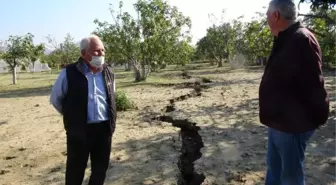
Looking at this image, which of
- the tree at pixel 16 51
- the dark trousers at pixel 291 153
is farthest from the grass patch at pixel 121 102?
the tree at pixel 16 51

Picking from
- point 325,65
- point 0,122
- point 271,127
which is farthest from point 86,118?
point 325,65

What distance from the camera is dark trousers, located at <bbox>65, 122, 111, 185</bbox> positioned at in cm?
297

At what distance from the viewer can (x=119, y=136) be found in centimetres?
605

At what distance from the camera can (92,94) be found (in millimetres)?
2973

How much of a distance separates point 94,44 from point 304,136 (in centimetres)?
180

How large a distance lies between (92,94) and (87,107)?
0.12 m

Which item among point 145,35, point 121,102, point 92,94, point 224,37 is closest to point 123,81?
point 145,35

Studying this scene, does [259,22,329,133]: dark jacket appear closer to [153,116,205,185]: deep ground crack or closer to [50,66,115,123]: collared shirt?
[50,66,115,123]: collared shirt

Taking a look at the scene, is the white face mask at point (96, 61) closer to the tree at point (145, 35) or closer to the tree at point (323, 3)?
the tree at point (323, 3)

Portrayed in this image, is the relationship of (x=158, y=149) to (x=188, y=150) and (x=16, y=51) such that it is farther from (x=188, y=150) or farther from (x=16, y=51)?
(x=16, y=51)

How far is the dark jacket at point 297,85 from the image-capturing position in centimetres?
212

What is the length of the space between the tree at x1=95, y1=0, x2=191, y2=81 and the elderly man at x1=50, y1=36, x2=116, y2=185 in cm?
1427

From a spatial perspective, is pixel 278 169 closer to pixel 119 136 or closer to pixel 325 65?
pixel 119 136

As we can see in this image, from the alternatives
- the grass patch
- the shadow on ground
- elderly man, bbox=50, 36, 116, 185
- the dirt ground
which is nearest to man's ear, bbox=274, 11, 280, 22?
elderly man, bbox=50, 36, 116, 185
